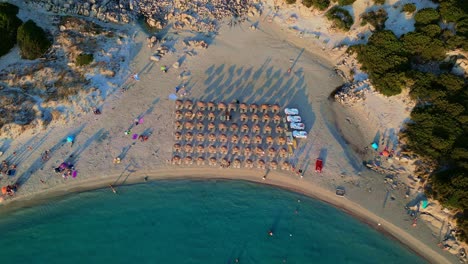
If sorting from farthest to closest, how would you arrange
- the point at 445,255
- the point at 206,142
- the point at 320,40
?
1. the point at 320,40
2. the point at 206,142
3. the point at 445,255

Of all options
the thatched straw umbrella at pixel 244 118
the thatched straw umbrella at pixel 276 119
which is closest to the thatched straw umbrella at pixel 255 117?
the thatched straw umbrella at pixel 244 118

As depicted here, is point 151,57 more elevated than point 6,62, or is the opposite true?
point 151,57

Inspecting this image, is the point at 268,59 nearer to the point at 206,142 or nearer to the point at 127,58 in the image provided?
the point at 206,142

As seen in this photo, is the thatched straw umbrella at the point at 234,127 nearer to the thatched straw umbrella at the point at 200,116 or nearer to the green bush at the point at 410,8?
the thatched straw umbrella at the point at 200,116

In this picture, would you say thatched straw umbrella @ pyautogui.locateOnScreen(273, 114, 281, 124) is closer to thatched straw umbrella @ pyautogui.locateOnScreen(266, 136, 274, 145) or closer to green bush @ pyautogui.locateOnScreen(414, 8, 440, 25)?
thatched straw umbrella @ pyautogui.locateOnScreen(266, 136, 274, 145)

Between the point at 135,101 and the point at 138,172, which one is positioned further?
the point at 135,101

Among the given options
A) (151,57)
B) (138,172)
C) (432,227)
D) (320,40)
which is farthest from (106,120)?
(432,227)
